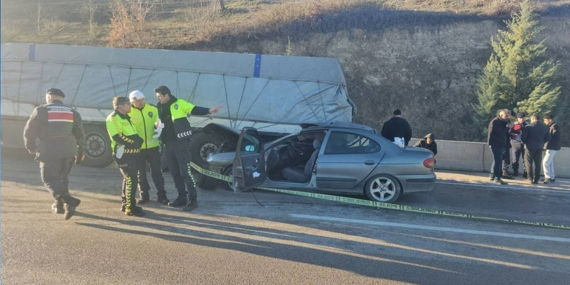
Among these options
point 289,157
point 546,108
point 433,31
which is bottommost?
point 289,157

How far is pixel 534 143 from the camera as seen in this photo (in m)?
9.93

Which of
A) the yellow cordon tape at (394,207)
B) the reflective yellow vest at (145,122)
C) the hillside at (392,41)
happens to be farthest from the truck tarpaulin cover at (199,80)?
the hillside at (392,41)

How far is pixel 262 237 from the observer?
525 centimetres

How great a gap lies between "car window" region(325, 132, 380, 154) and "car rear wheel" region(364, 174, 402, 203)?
1.72 ft

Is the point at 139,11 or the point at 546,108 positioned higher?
the point at 139,11

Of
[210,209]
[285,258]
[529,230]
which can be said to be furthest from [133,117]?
[529,230]

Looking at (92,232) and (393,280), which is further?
(92,232)

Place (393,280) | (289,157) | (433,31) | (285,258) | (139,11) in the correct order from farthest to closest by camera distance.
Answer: (139,11)
(433,31)
(289,157)
(285,258)
(393,280)

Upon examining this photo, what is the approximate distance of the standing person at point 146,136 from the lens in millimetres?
6180

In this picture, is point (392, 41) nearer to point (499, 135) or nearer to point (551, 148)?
point (551, 148)

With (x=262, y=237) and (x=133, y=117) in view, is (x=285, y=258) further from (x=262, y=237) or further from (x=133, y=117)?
(x=133, y=117)

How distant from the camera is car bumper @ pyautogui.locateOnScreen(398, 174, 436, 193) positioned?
23.0ft

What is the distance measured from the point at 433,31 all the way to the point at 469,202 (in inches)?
538

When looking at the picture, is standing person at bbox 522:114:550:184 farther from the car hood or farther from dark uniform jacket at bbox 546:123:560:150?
the car hood
